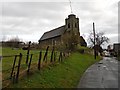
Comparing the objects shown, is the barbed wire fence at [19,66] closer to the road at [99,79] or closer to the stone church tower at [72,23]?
the road at [99,79]

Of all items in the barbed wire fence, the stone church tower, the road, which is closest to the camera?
the barbed wire fence

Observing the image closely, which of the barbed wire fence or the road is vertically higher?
the barbed wire fence

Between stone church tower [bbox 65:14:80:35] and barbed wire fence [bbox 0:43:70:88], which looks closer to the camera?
barbed wire fence [bbox 0:43:70:88]

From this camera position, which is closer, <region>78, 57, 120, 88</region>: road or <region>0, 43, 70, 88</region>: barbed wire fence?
<region>0, 43, 70, 88</region>: barbed wire fence

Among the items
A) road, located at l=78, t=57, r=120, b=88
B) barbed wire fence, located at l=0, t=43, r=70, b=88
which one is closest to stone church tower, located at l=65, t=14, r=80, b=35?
road, located at l=78, t=57, r=120, b=88

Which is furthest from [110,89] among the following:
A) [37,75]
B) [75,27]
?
[75,27]

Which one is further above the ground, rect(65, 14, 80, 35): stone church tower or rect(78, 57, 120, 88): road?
rect(65, 14, 80, 35): stone church tower

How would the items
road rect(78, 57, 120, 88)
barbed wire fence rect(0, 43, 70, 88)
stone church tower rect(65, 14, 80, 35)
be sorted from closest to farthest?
1. barbed wire fence rect(0, 43, 70, 88)
2. road rect(78, 57, 120, 88)
3. stone church tower rect(65, 14, 80, 35)

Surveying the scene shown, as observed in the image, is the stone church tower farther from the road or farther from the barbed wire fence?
the barbed wire fence

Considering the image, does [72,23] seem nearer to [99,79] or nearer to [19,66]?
[99,79]

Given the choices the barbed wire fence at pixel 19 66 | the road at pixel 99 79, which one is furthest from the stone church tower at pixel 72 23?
the barbed wire fence at pixel 19 66

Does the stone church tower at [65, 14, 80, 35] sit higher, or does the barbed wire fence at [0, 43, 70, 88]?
the stone church tower at [65, 14, 80, 35]

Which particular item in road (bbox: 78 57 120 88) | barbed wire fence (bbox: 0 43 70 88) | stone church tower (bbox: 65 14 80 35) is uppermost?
stone church tower (bbox: 65 14 80 35)

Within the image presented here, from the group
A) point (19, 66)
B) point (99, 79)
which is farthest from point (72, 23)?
point (19, 66)
